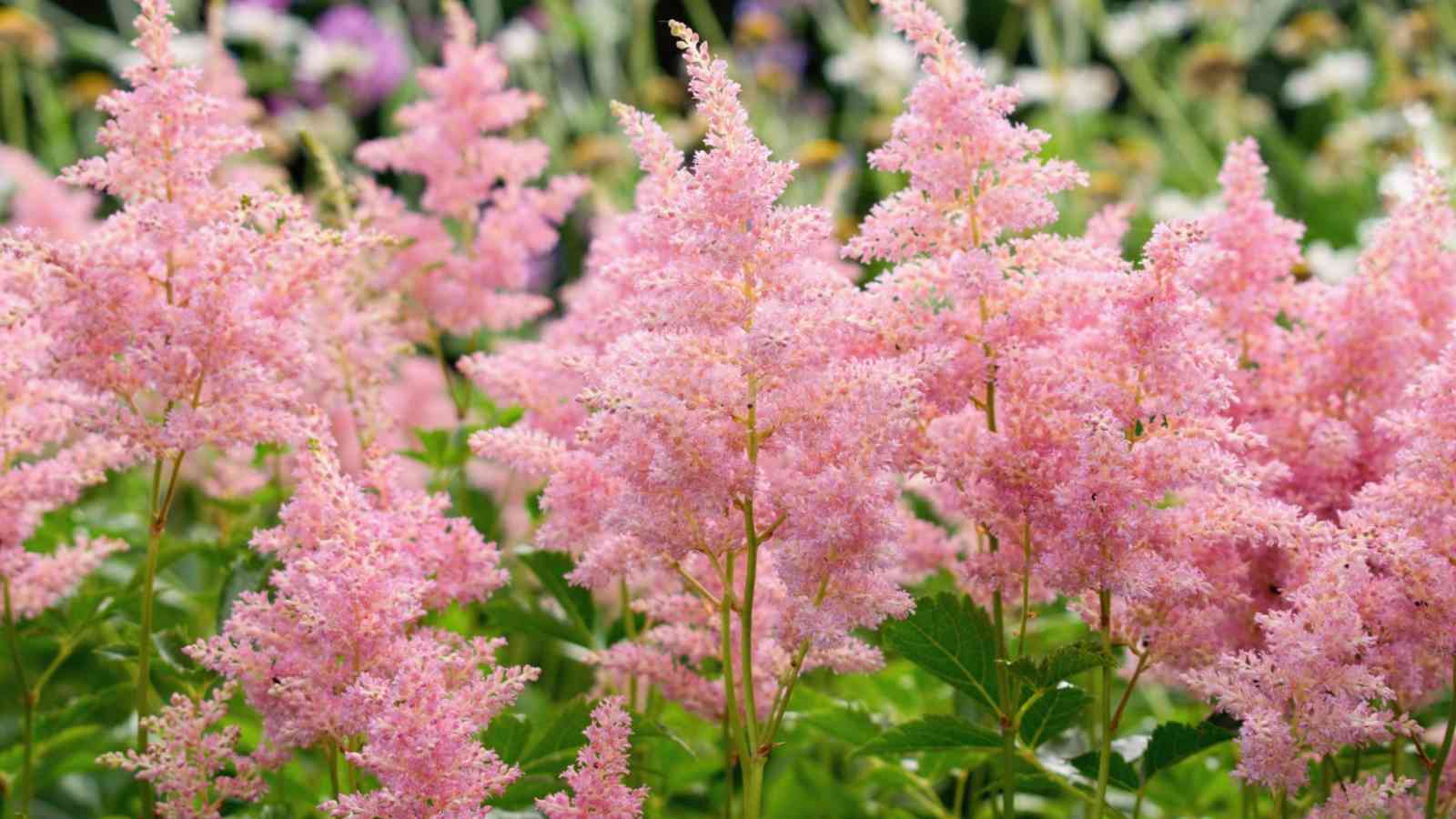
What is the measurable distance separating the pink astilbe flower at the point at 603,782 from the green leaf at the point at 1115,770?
532 mm

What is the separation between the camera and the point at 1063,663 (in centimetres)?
140

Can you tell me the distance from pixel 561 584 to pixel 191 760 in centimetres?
57

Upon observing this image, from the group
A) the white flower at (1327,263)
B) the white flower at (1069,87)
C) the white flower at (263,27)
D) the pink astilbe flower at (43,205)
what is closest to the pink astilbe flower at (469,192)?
the pink astilbe flower at (43,205)

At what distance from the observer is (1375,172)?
4754mm

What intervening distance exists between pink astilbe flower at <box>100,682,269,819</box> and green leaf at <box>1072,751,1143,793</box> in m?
0.83

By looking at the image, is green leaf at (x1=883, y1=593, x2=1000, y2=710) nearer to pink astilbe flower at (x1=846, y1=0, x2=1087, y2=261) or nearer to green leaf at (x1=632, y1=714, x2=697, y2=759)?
green leaf at (x1=632, y1=714, x2=697, y2=759)

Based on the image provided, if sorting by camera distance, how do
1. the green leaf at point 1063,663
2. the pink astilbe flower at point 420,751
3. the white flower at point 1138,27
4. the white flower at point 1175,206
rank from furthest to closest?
the white flower at point 1138,27 → the white flower at point 1175,206 → the green leaf at point 1063,663 → the pink astilbe flower at point 420,751

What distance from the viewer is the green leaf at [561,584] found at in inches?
75.7

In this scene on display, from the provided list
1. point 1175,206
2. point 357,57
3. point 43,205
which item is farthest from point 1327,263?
point 357,57

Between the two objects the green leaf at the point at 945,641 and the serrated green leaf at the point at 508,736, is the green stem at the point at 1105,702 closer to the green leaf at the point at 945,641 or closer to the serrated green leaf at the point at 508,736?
the green leaf at the point at 945,641

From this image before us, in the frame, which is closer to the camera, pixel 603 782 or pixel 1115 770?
pixel 603 782

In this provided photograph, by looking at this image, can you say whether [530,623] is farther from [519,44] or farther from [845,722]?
[519,44]

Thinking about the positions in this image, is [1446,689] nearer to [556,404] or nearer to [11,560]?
[556,404]

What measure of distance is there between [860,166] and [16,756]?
488 centimetres
